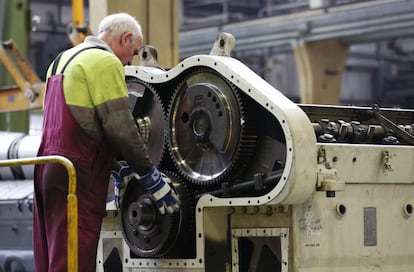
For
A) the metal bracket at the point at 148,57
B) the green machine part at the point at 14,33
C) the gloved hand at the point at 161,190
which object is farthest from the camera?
the green machine part at the point at 14,33

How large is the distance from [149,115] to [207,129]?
0.52 m

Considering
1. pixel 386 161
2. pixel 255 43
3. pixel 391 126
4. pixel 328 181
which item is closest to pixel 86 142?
pixel 328 181

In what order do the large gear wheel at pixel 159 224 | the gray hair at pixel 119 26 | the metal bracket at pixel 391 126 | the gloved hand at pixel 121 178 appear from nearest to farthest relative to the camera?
the gray hair at pixel 119 26 < the large gear wheel at pixel 159 224 < the gloved hand at pixel 121 178 < the metal bracket at pixel 391 126

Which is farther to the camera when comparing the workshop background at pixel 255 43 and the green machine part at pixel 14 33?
the green machine part at pixel 14 33

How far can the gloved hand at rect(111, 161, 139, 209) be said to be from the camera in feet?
14.0

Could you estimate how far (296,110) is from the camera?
12.3 ft

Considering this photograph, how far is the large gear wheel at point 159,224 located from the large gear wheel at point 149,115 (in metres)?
0.18

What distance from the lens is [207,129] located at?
4.03 metres

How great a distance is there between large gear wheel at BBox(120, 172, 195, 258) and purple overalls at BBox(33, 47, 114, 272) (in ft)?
1.01

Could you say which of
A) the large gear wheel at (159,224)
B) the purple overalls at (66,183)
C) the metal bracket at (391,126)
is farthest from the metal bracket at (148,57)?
the metal bracket at (391,126)

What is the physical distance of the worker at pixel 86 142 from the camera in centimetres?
377

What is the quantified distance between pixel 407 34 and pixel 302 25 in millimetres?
1448

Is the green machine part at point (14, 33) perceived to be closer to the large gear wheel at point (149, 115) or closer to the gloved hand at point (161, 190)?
the large gear wheel at point (149, 115)

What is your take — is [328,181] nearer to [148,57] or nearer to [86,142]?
[86,142]
